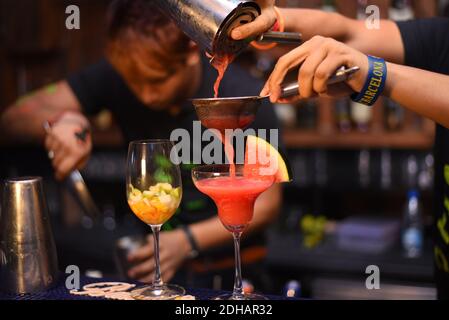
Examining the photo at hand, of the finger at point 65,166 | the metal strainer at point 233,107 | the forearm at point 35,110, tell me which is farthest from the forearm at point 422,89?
the forearm at point 35,110

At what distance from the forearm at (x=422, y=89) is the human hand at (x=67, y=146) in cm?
84

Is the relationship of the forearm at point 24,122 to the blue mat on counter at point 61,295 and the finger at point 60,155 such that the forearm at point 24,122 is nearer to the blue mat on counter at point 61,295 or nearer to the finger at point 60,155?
the finger at point 60,155

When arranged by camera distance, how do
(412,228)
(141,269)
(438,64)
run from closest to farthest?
(438,64) → (141,269) → (412,228)

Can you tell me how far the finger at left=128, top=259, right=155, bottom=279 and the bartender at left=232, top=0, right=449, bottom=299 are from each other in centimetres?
68

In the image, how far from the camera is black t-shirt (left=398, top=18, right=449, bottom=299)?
1.52 metres

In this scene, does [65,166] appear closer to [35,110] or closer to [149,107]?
[149,107]

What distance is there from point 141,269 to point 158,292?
0.43m

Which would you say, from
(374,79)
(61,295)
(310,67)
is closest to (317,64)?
(310,67)

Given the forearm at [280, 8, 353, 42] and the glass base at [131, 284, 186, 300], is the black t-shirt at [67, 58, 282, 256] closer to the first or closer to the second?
the forearm at [280, 8, 353, 42]

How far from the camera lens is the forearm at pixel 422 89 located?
129cm

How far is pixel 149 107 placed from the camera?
2146mm
